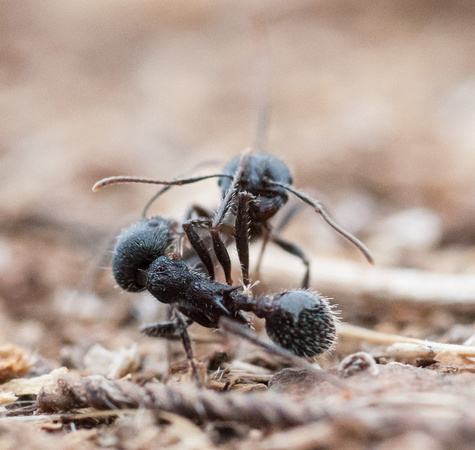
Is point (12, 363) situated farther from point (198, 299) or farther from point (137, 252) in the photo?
point (198, 299)

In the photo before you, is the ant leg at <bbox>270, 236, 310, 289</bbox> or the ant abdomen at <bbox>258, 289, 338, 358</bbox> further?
the ant leg at <bbox>270, 236, 310, 289</bbox>

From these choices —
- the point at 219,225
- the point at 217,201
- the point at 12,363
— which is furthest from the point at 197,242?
the point at 217,201

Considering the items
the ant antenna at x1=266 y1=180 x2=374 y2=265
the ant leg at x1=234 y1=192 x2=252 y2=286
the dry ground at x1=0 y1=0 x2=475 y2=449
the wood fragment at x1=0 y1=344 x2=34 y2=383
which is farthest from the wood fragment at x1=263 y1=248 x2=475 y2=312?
the wood fragment at x1=0 y1=344 x2=34 y2=383

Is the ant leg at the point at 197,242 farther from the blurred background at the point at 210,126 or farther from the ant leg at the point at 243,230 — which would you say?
the blurred background at the point at 210,126

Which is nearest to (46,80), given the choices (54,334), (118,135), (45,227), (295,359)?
(118,135)

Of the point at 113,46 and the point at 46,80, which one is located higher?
the point at 113,46

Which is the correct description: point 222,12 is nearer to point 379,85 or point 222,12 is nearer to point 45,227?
point 379,85

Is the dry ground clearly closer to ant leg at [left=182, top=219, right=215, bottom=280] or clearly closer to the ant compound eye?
the ant compound eye
